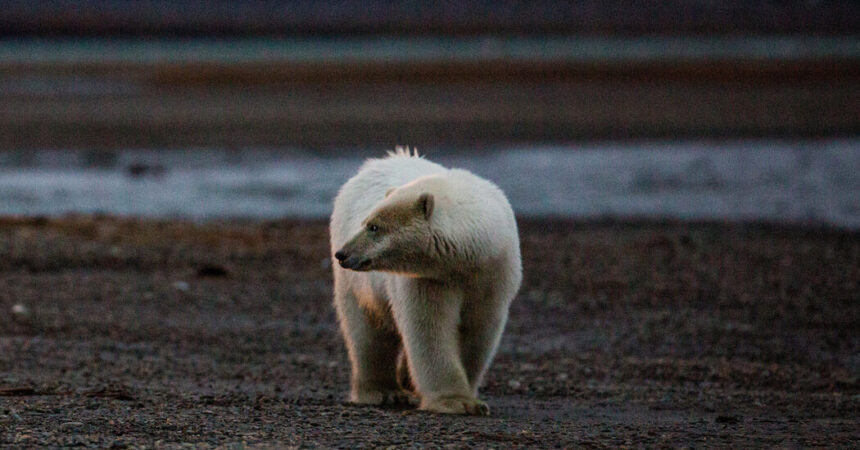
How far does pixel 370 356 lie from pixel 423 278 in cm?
93

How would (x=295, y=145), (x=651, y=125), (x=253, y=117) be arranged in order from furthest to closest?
(x=253, y=117), (x=651, y=125), (x=295, y=145)

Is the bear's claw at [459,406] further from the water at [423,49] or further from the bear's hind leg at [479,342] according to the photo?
the water at [423,49]

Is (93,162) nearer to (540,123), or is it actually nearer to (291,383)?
(540,123)

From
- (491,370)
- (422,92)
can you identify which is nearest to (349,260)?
(491,370)

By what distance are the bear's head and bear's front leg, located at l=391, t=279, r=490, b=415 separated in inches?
11.4

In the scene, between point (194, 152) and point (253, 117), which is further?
point (253, 117)

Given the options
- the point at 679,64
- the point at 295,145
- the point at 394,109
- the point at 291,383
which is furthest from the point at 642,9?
the point at 291,383

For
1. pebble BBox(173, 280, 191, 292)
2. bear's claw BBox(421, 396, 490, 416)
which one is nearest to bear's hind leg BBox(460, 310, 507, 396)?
bear's claw BBox(421, 396, 490, 416)

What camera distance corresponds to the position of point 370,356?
23.7 ft

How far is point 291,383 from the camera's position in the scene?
792 centimetres

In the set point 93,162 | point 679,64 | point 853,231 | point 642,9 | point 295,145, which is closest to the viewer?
point 853,231

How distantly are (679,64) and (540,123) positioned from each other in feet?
38.3

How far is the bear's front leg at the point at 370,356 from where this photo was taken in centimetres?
717

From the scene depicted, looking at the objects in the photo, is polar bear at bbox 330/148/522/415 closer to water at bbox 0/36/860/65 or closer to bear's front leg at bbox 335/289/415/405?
bear's front leg at bbox 335/289/415/405
